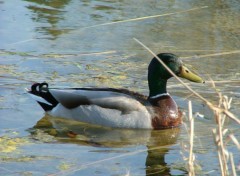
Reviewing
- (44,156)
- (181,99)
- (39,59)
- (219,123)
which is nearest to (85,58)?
(39,59)

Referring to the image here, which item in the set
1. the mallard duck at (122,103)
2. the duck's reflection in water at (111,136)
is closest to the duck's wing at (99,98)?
the mallard duck at (122,103)

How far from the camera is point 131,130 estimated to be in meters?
8.69

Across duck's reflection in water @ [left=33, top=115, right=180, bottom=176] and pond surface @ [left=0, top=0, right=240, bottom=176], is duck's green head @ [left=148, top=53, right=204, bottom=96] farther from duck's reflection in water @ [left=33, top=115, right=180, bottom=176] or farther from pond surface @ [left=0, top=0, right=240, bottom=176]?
duck's reflection in water @ [left=33, top=115, right=180, bottom=176]

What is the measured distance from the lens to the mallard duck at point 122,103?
8.77 m

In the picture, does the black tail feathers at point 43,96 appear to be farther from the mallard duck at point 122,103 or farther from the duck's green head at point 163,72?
the duck's green head at point 163,72

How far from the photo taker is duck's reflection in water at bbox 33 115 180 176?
779 centimetres

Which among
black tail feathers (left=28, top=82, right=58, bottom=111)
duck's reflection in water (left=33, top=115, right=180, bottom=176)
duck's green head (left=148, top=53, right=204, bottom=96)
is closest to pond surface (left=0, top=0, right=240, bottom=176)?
duck's reflection in water (left=33, top=115, right=180, bottom=176)

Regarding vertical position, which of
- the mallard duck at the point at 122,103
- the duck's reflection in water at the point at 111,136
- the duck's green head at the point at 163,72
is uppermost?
the duck's green head at the point at 163,72

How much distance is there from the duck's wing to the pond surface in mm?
255

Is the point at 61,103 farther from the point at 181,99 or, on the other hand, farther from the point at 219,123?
the point at 219,123

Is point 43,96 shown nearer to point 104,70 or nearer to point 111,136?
point 111,136

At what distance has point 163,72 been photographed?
9078 millimetres

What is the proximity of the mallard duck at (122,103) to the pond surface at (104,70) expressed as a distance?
5.0 inches

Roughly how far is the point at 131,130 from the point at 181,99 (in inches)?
42.0
